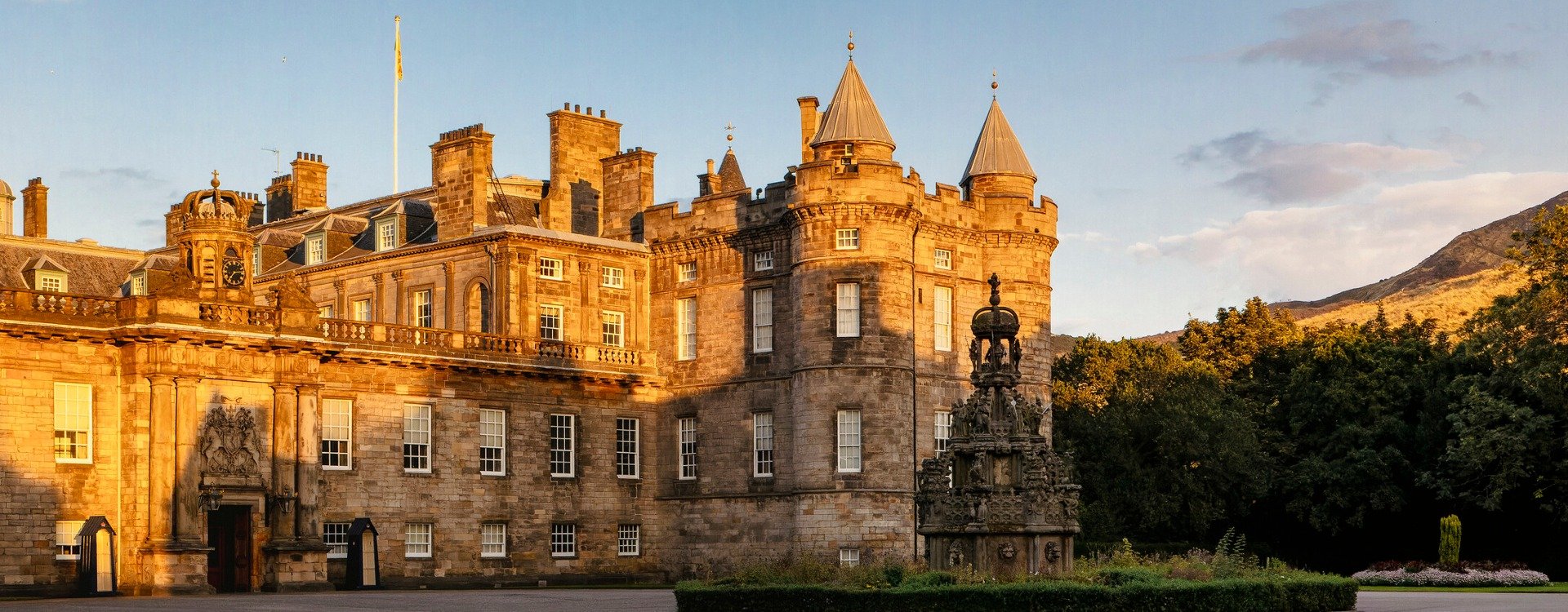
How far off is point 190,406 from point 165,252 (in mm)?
22155

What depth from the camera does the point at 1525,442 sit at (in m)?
55.5

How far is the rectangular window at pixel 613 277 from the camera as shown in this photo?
56125 millimetres

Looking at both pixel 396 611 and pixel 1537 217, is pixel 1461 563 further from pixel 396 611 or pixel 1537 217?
pixel 396 611

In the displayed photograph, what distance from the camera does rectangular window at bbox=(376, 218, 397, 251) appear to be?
58.5 meters

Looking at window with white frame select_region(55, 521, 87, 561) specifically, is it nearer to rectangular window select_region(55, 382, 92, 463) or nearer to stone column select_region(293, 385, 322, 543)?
rectangular window select_region(55, 382, 92, 463)

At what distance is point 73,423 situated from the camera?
43375mm

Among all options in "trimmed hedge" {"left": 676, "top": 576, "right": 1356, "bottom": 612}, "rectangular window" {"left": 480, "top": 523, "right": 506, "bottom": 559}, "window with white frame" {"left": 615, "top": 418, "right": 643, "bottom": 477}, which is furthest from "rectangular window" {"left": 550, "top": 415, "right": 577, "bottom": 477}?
"trimmed hedge" {"left": 676, "top": 576, "right": 1356, "bottom": 612}

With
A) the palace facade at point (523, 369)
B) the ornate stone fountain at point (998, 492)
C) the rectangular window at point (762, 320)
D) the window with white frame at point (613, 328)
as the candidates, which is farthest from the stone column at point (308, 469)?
the ornate stone fountain at point (998, 492)

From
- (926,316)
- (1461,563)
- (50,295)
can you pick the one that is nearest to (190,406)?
(50,295)

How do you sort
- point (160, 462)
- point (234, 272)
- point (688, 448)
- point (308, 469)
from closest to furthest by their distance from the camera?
point (160, 462), point (308, 469), point (234, 272), point (688, 448)

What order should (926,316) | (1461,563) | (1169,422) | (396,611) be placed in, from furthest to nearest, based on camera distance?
(1169,422) < (926,316) < (1461,563) < (396,611)

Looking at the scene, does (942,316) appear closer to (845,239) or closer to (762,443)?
(845,239)

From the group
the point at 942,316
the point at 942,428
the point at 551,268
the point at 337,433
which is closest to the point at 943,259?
the point at 942,316

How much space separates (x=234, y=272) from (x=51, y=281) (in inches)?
500
